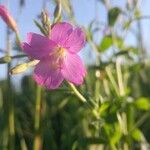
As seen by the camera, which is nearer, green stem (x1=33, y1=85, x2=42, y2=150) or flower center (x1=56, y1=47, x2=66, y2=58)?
flower center (x1=56, y1=47, x2=66, y2=58)

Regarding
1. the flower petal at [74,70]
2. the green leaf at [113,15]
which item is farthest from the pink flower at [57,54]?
the green leaf at [113,15]

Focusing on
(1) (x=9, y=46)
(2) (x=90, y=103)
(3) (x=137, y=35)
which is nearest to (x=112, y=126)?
(2) (x=90, y=103)

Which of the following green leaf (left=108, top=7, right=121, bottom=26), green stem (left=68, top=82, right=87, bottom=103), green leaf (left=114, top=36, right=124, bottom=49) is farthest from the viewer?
green leaf (left=114, top=36, right=124, bottom=49)

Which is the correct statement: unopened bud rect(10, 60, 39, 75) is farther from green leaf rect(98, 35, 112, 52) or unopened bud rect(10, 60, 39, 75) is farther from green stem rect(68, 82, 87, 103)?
green leaf rect(98, 35, 112, 52)

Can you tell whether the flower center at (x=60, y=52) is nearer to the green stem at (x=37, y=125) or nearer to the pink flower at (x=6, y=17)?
the pink flower at (x=6, y=17)

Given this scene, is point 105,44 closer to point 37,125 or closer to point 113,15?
point 113,15

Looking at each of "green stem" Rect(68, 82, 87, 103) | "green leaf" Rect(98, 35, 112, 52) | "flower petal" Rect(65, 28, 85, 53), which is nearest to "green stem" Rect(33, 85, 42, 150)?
"green leaf" Rect(98, 35, 112, 52)

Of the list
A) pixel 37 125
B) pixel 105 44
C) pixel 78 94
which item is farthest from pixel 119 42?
pixel 78 94
